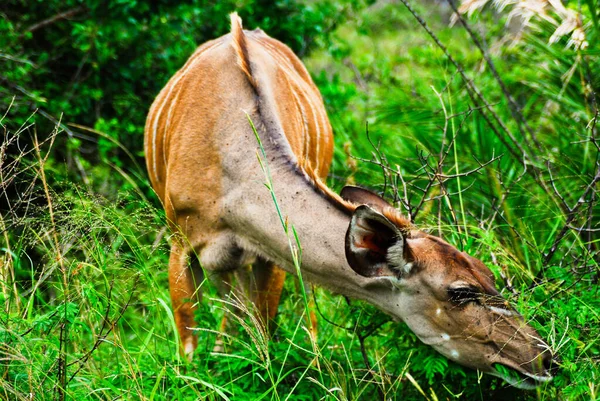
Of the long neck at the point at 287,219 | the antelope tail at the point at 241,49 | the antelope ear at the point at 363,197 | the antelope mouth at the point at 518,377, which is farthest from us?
the antelope tail at the point at 241,49

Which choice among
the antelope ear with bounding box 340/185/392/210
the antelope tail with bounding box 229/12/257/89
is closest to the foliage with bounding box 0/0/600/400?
the antelope ear with bounding box 340/185/392/210

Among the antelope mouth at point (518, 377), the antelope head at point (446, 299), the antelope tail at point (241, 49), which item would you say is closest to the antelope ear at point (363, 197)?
the antelope head at point (446, 299)

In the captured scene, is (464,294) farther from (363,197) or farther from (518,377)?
(363,197)

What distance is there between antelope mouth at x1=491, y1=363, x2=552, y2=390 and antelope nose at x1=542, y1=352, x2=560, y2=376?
30 millimetres

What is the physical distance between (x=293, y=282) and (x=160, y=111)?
1263mm

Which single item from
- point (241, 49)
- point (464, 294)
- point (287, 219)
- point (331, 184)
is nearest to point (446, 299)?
point (464, 294)

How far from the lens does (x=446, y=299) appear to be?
3465mm

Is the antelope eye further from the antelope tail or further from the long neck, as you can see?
the antelope tail

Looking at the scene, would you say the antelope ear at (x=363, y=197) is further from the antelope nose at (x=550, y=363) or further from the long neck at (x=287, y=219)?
the antelope nose at (x=550, y=363)

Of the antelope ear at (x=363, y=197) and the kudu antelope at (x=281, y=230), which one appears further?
the antelope ear at (x=363, y=197)

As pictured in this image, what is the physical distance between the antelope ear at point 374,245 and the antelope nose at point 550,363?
67 cm

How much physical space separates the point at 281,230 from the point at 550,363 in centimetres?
126

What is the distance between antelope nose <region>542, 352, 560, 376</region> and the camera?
10.7 ft

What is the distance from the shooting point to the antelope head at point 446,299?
3318mm
